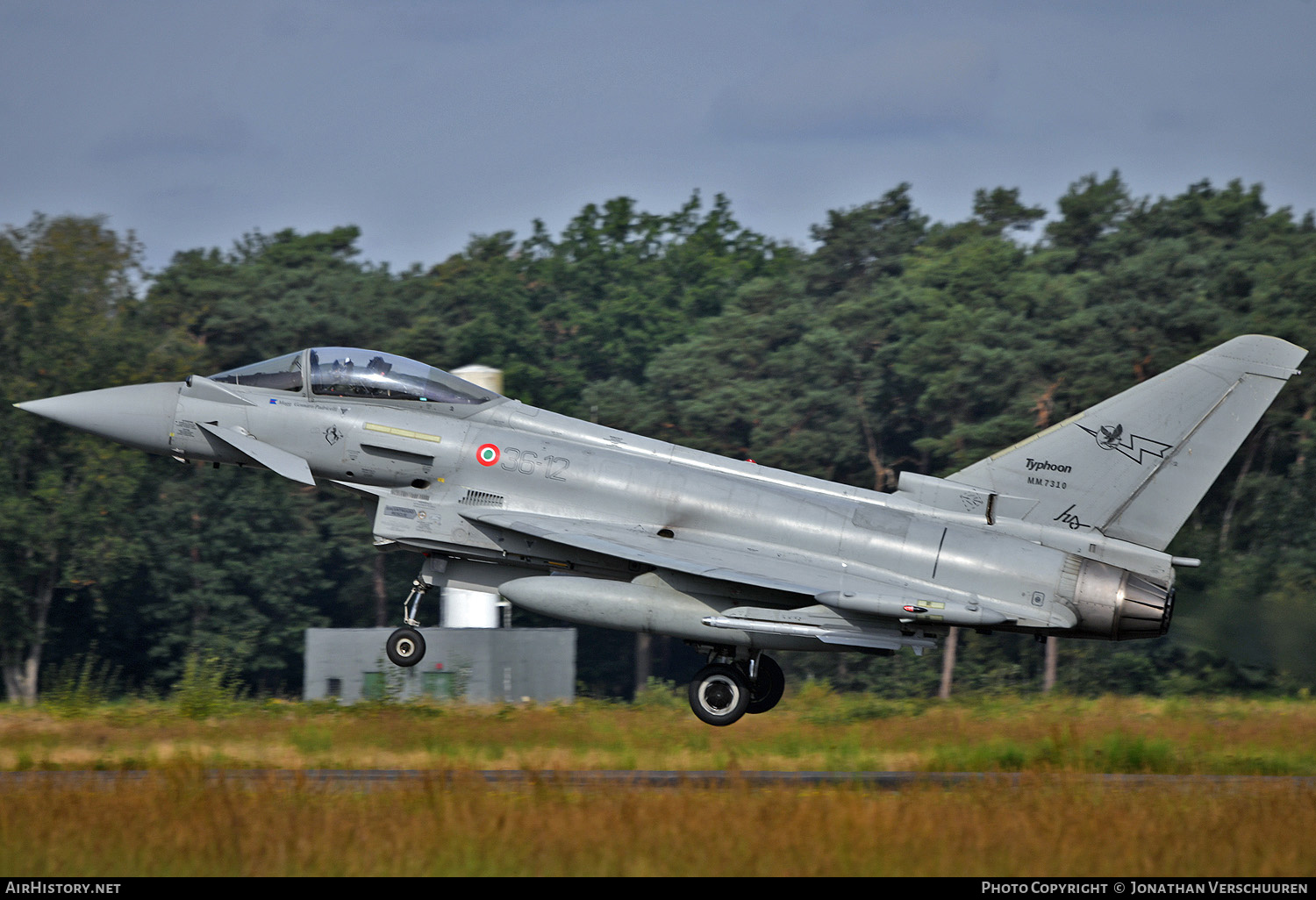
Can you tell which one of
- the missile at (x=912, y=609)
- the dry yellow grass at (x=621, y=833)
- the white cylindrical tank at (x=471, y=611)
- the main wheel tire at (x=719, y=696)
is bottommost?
the dry yellow grass at (x=621, y=833)

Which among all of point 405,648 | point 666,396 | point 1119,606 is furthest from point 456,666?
point 666,396

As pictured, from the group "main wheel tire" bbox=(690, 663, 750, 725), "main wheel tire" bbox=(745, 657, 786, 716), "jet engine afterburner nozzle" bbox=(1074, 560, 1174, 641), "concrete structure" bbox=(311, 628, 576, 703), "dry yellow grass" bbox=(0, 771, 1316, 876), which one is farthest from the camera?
"concrete structure" bbox=(311, 628, 576, 703)

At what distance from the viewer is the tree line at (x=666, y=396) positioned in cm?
3991

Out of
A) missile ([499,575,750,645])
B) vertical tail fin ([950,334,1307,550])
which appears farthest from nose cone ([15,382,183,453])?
vertical tail fin ([950,334,1307,550])

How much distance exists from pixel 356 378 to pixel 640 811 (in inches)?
278

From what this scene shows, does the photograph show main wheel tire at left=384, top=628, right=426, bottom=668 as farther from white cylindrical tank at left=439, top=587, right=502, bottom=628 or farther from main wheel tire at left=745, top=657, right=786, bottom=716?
white cylindrical tank at left=439, top=587, right=502, bottom=628

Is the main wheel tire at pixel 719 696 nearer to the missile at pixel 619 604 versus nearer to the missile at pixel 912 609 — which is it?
the missile at pixel 619 604

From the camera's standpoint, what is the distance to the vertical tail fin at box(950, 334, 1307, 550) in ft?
47.9

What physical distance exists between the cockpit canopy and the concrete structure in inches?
403

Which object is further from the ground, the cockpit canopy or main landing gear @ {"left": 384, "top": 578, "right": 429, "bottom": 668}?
the cockpit canopy

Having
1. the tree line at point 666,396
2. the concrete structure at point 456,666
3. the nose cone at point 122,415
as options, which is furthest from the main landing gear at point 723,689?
the tree line at point 666,396

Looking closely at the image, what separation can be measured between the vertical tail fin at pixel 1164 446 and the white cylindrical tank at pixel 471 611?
14.3 m

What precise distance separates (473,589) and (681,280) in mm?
51829
